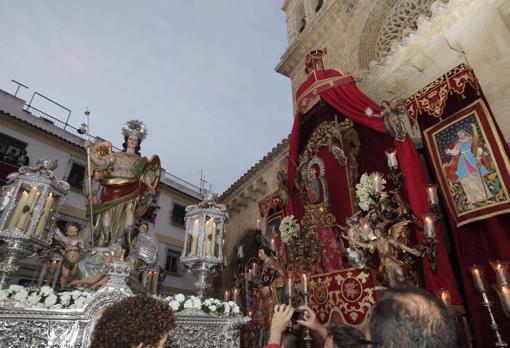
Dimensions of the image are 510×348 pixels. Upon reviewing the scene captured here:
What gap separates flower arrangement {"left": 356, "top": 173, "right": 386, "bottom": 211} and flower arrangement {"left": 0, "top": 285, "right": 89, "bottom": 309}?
5064 millimetres

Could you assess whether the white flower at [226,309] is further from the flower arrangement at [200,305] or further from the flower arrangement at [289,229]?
the flower arrangement at [289,229]

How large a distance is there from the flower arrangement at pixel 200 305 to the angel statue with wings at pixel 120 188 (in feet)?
6.54

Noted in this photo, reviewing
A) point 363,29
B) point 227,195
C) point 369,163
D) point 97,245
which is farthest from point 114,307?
point 227,195

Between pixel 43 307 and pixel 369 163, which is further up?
pixel 369 163

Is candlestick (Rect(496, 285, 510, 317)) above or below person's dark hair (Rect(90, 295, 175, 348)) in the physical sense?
above

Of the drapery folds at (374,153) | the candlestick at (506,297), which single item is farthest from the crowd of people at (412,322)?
the drapery folds at (374,153)

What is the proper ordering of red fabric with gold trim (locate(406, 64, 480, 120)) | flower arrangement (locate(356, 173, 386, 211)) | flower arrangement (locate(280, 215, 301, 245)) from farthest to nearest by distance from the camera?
1. flower arrangement (locate(280, 215, 301, 245))
2. flower arrangement (locate(356, 173, 386, 211))
3. red fabric with gold trim (locate(406, 64, 480, 120))

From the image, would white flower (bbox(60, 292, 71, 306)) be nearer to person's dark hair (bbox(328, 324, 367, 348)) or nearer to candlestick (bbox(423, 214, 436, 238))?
person's dark hair (bbox(328, 324, 367, 348))

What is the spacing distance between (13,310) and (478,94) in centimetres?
700

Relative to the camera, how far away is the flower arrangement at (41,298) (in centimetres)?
288

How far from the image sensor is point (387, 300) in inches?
65.1

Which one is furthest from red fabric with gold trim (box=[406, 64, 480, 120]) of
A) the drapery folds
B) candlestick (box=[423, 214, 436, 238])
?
candlestick (box=[423, 214, 436, 238])

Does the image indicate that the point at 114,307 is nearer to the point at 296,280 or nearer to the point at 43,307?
the point at 43,307

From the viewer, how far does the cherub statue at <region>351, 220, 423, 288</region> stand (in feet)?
15.2
